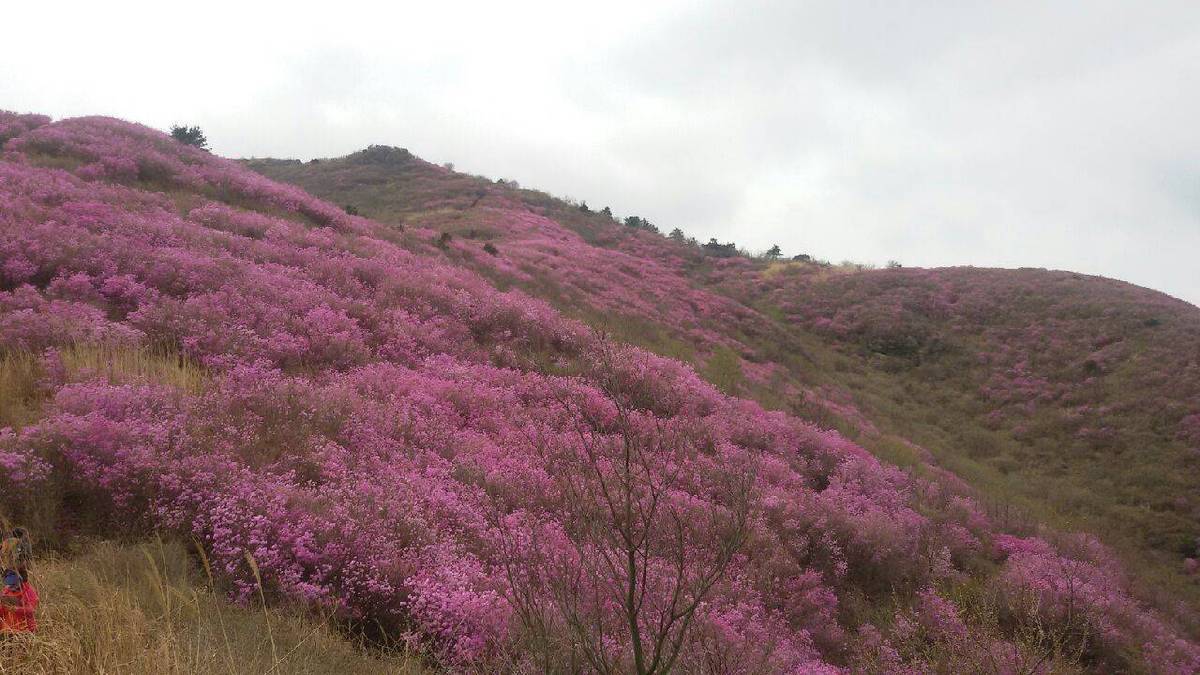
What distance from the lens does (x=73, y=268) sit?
1016cm

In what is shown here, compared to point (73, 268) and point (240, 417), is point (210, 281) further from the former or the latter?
point (240, 417)

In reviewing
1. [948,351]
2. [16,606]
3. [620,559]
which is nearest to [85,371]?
[16,606]

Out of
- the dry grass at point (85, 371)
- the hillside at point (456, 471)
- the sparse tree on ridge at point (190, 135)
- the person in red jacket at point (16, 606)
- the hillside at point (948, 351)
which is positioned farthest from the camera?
the sparse tree on ridge at point (190, 135)

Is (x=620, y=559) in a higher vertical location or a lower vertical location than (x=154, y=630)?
higher

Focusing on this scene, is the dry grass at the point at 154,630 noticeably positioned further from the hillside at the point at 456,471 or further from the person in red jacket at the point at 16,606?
the hillside at the point at 456,471

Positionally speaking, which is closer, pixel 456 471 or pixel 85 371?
pixel 85 371

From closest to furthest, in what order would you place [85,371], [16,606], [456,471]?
1. [16,606]
2. [85,371]
3. [456,471]

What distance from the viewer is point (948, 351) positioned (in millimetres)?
28156

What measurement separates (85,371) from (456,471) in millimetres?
4234

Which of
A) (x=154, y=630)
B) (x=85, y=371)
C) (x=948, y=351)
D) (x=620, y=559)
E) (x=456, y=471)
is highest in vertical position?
(x=948, y=351)

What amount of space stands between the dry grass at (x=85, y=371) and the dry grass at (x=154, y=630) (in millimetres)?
2736

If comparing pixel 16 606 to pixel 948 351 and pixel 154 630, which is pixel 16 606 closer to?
pixel 154 630

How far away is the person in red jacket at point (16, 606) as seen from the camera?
3238 millimetres

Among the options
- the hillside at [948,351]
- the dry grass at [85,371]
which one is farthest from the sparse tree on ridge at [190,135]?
the dry grass at [85,371]
